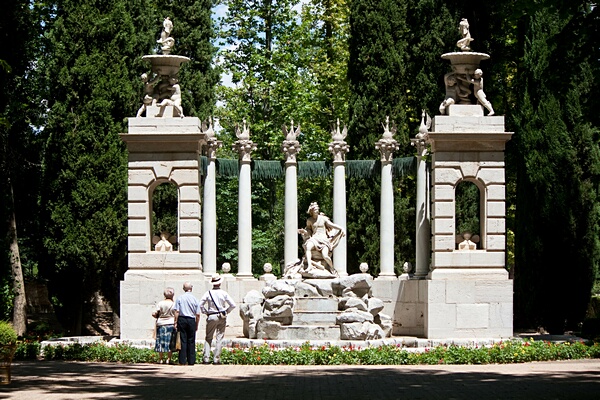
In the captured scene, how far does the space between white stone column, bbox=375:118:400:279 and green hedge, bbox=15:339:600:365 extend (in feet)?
22.7

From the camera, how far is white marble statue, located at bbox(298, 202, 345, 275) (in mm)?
29234

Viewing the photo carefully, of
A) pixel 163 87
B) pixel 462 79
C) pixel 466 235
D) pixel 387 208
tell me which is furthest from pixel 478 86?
pixel 163 87

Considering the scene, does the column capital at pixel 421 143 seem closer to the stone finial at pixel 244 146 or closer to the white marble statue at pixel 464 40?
the white marble statue at pixel 464 40

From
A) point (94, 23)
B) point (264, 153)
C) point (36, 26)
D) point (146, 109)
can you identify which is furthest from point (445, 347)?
point (264, 153)

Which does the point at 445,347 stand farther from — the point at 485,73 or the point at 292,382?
the point at 485,73

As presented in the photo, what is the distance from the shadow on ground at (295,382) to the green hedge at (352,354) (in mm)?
690

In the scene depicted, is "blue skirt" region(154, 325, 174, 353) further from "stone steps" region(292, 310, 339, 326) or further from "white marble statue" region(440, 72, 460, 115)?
"white marble statue" region(440, 72, 460, 115)

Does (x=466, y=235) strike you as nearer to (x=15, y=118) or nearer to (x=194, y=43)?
(x=15, y=118)

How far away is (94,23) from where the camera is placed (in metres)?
32.2

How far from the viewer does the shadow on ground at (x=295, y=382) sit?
16.0 meters

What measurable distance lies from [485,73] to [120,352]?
18.3 m

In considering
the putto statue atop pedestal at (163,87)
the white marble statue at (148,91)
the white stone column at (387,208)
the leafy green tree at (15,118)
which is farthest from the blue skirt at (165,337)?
the white stone column at (387,208)

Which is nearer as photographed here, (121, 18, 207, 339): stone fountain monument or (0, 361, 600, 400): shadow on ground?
(0, 361, 600, 400): shadow on ground

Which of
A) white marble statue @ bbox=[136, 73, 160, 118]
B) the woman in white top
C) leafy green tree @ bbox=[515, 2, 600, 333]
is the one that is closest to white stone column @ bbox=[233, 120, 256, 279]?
white marble statue @ bbox=[136, 73, 160, 118]
